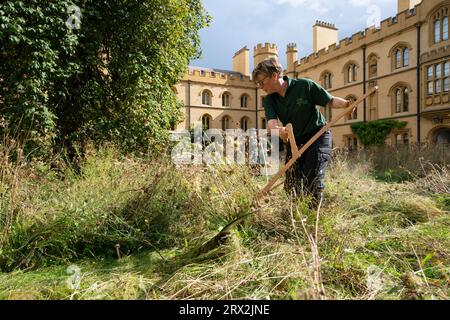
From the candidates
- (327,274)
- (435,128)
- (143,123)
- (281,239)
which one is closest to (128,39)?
(143,123)

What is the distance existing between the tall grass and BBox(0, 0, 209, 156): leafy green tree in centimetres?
243

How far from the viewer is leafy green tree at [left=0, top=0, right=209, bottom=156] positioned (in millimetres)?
5266

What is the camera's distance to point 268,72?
2.76 meters

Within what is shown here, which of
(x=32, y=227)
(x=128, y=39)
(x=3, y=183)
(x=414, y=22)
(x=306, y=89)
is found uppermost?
(x=414, y=22)

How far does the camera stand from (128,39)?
265 inches

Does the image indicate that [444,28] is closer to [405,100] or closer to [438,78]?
[438,78]

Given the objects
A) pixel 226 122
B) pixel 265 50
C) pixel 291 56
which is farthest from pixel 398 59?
pixel 226 122

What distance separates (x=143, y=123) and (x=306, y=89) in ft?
15.4

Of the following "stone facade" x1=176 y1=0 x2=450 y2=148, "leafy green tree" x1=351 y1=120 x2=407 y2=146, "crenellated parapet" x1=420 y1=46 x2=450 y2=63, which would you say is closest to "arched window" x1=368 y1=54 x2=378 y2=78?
"stone facade" x1=176 y1=0 x2=450 y2=148

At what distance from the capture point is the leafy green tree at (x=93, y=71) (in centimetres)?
527

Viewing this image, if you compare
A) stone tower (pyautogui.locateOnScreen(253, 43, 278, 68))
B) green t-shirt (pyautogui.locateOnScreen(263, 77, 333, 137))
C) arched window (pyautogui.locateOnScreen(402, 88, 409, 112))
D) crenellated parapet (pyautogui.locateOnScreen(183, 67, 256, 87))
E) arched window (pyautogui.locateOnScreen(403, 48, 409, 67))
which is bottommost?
→ green t-shirt (pyautogui.locateOnScreen(263, 77, 333, 137))

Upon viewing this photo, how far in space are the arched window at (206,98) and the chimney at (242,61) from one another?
6768mm

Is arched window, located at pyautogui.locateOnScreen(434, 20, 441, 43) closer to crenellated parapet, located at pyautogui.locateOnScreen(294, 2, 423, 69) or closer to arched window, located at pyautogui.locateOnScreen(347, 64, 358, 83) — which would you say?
crenellated parapet, located at pyautogui.locateOnScreen(294, 2, 423, 69)
